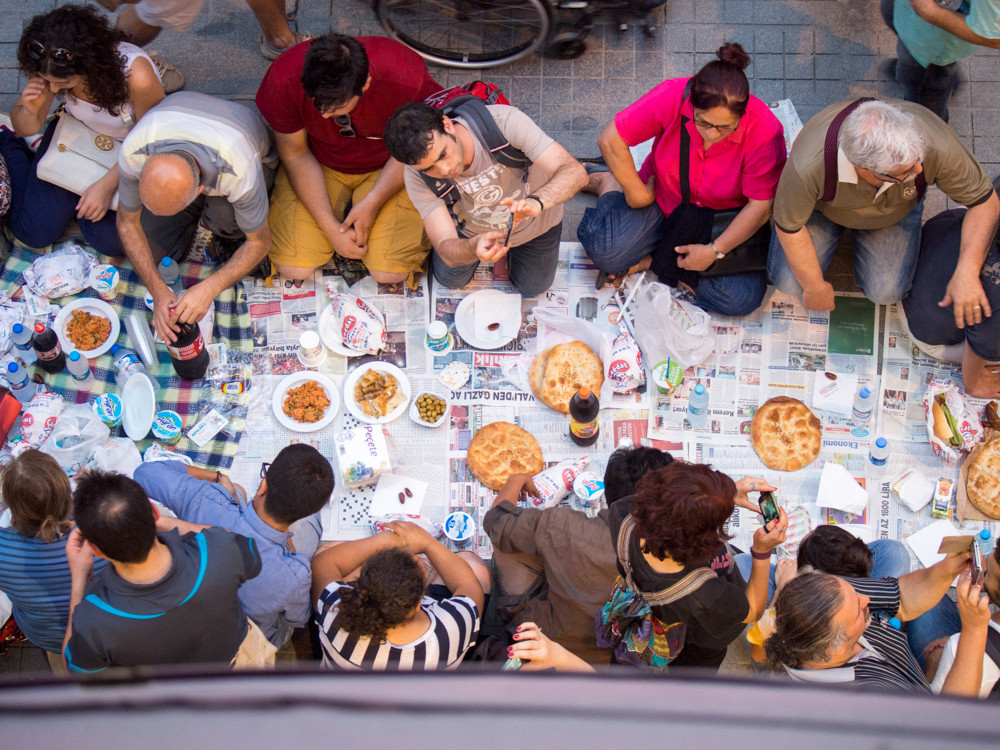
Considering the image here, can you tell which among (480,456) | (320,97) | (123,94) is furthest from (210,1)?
(480,456)

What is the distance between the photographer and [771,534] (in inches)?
122

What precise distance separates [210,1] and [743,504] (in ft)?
13.8

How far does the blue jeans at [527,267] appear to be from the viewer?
395cm

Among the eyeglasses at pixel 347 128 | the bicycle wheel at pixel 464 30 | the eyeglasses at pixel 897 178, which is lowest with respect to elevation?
the eyeglasses at pixel 897 178

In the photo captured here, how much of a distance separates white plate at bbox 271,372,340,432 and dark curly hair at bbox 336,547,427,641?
1.26 metres

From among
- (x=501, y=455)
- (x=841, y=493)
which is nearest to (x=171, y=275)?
(x=501, y=455)

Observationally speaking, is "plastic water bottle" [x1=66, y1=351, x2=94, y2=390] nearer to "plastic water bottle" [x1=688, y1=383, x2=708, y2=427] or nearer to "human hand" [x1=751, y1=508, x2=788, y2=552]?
"plastic water bottle" [x1=688, y1=383, x2=708, y2=427]

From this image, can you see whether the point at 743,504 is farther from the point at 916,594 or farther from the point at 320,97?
the point at 320,97

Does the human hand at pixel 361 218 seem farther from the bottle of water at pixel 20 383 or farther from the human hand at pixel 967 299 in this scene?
the human hand at pixel 967 299

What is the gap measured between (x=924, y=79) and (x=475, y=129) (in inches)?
104

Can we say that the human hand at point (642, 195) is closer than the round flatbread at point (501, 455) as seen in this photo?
No

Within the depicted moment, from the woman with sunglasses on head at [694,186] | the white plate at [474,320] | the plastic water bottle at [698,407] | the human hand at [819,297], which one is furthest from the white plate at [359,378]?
the human hand at [819,297]

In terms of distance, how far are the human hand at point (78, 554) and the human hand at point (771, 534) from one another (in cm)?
242

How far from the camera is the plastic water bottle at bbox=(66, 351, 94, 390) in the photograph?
3.86 m
